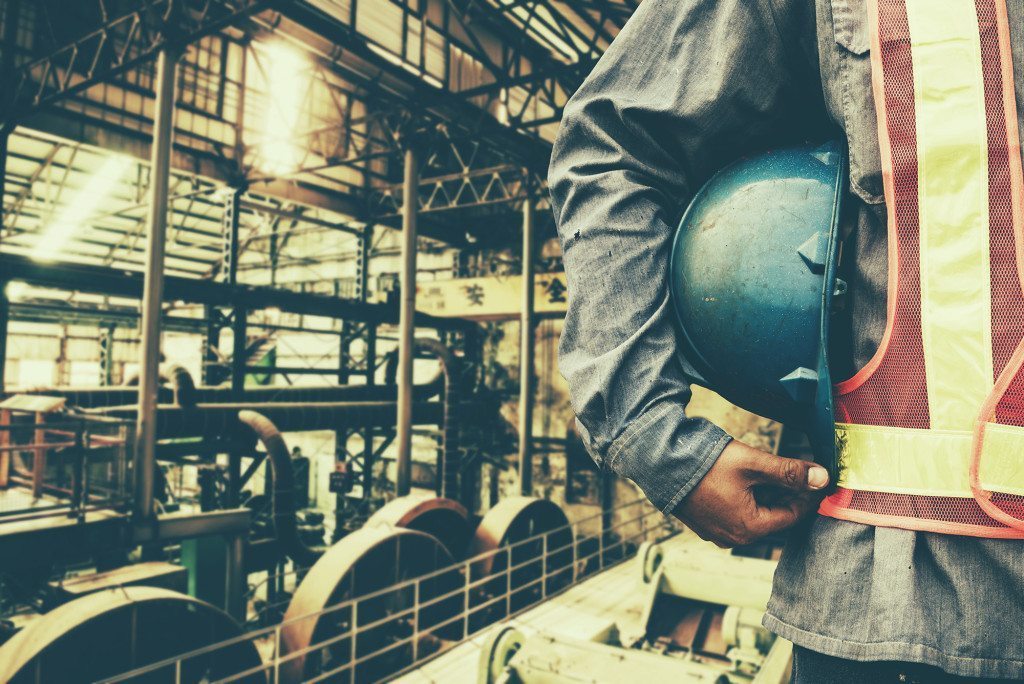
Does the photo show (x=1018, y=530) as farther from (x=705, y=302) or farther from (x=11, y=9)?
(x=11, y=9)

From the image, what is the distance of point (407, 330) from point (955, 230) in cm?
955

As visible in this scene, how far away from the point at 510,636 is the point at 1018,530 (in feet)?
12.8

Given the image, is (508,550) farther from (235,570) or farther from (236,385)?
(236,385)

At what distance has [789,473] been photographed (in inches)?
32.9

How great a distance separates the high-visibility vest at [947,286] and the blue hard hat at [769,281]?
0.26ft

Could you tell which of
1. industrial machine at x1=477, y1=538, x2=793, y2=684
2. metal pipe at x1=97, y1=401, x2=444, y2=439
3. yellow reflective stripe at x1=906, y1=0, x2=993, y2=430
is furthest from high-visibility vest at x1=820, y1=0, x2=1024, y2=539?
metal pipe at x1=97, y1=401, x2=444, y2=439

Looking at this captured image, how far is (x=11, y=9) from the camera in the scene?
1092 centimetres

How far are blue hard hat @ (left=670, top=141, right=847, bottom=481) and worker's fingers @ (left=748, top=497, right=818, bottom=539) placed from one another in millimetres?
53

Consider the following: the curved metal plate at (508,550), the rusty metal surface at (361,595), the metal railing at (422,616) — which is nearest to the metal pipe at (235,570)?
the metal railing at (422,616)

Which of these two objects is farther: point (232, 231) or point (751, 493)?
point (232, 231)

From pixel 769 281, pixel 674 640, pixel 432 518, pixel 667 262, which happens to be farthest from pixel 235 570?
pixel 769 281

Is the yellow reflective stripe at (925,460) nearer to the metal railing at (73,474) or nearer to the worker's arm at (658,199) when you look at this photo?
the worker's arm at (658,199)

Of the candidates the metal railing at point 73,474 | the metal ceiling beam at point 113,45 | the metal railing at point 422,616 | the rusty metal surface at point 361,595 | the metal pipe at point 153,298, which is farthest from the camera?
the metal ceiling beam at point 113,45

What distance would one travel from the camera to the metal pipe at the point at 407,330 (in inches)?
384
